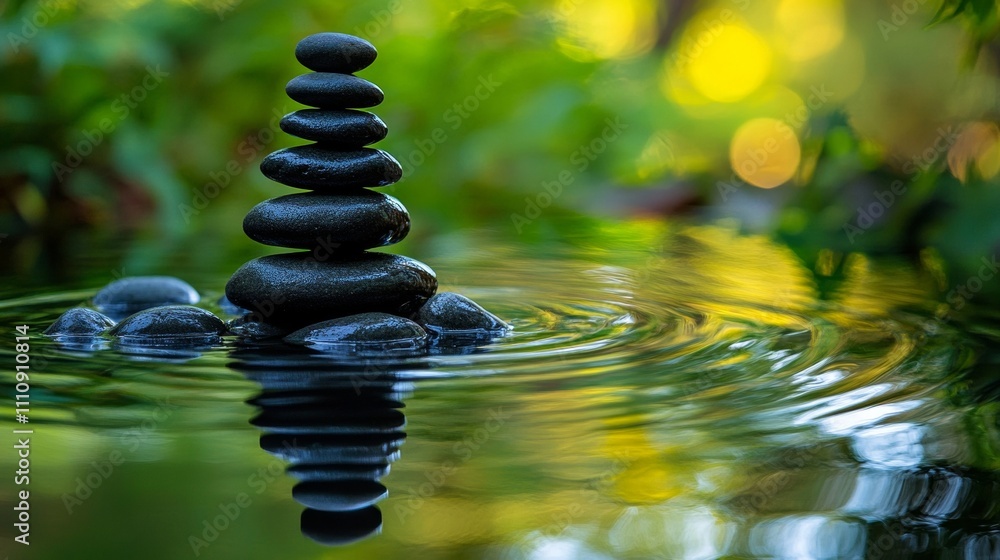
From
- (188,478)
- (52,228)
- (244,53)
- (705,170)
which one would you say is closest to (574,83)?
(705,170)

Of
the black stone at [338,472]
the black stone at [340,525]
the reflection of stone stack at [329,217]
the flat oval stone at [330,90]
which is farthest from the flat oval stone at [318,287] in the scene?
the black stone at [340,525]

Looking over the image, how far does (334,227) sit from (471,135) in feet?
18.6

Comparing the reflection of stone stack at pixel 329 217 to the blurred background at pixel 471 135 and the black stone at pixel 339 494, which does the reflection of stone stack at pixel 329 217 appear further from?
the blurred background at pixel 471 135

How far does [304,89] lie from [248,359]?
92cm

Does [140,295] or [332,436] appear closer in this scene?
[332,436]

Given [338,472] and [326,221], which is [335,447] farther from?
[326,221]

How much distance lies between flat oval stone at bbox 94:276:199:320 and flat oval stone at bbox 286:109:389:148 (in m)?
0.96

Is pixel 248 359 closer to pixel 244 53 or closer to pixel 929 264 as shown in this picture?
pixel 929 264

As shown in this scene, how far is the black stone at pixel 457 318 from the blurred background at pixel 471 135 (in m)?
2.01

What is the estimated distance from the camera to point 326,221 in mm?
3408

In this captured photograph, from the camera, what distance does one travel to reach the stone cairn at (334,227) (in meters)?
3.40

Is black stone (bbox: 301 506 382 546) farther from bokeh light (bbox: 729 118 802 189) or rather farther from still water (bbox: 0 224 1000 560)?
bokeh light (bbox: 729 118 802 189)

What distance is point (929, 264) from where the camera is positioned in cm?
545

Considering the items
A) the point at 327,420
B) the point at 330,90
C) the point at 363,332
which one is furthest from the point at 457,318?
the point at 327,420
